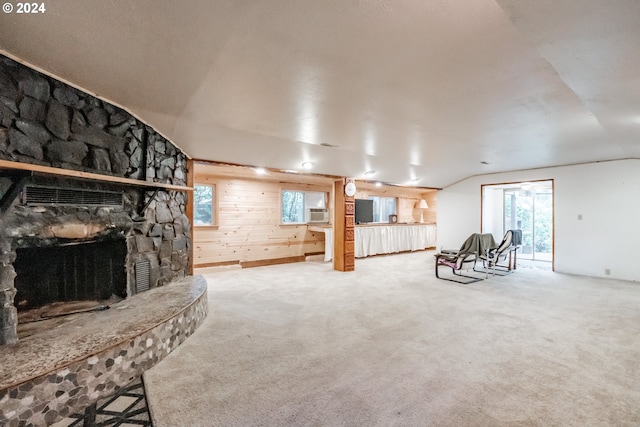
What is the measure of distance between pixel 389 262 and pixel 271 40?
600cm

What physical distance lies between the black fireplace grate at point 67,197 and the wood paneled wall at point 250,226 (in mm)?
2581

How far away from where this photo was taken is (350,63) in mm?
1841

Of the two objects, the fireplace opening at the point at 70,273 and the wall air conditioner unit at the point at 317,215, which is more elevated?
the wall air conditioner unit at the point at 317,215

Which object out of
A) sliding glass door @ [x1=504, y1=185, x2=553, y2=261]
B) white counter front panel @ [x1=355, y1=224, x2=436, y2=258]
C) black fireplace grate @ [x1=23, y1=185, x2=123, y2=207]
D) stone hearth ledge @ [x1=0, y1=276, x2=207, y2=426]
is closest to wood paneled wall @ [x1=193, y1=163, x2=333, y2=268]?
white counter front panel @ [x1=355, y1=224, x2=436, y2=258]

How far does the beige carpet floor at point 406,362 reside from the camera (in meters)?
1.63

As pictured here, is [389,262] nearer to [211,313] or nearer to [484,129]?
[484,129]

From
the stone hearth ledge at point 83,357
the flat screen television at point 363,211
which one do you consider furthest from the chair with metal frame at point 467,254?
the stone hearth ledge at point 83,357

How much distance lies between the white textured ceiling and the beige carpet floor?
2.08m

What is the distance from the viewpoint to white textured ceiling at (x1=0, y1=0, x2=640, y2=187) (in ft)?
4.36

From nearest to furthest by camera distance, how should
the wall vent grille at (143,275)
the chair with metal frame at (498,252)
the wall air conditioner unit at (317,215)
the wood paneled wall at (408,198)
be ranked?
the wall vent grille at (143,275)
the chair with metal frame at (498,252)
the wall air conditioner unit at (317,215)
the wood paneled wall at (408,198)

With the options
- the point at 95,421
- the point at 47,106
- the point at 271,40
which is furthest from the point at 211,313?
the point at 271,40

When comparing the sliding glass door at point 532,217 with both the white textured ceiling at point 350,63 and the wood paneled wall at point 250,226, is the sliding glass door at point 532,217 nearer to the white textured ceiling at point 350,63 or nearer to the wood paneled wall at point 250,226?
the white textured ceiling at point 350,63

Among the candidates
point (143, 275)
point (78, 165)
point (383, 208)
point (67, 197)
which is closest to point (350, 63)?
point (78, 165)

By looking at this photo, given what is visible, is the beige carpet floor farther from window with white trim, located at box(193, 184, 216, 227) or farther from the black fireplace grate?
window with white trim, located at box(193, 184, 216, 227)
